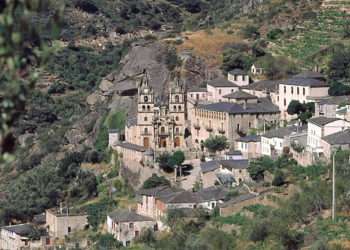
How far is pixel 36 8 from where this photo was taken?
22.2 ft

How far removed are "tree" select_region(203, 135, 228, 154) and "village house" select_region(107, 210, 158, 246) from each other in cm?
405

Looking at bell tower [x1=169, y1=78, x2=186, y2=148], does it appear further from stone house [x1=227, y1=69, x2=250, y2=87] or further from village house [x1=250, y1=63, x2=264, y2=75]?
village house [x1=250, y1=63, x2=264, y2=75]

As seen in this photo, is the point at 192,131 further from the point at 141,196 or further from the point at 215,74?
the point at 215,74

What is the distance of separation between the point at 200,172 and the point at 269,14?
899 inches

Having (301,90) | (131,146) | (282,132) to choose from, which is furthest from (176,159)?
(301,90)

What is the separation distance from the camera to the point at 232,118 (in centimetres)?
4516

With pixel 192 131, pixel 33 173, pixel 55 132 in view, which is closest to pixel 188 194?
pixel 192 131

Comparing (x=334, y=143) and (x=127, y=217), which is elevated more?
(x=334, y=143)

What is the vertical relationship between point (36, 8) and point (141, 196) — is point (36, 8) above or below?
above

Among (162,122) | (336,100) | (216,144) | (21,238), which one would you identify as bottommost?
(21,238)

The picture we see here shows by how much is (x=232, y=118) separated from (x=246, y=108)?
0.74m

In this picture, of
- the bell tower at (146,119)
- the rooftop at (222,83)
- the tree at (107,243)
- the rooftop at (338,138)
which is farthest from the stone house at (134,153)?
the rooftop at (338,138)

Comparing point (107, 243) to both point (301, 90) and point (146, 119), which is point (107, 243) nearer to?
point (146, 119)

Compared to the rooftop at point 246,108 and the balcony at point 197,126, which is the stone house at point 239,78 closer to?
the rooftop at point 246,108
